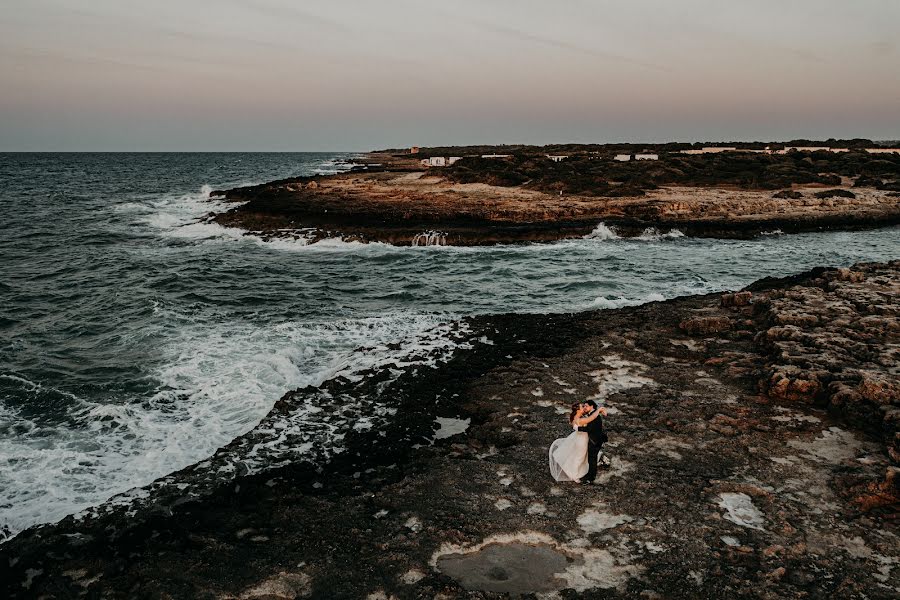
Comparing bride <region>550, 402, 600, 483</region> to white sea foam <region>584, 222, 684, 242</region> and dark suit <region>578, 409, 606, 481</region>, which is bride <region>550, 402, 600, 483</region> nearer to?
dark suit <region>578, 409, 606, 481</region>

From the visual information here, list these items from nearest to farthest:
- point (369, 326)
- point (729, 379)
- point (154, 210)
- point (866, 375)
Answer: point (866, 375) < point (729, 379) < point (369, 326) < point (154, 210)

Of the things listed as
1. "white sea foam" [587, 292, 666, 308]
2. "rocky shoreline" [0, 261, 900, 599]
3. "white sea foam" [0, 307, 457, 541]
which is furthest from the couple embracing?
"white sea foam" [587, 292, 666, 308]

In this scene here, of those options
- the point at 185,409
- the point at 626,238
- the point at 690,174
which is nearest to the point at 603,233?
the point at 626,238

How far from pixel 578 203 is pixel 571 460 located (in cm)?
3439

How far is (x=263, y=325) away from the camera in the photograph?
18.5 meters

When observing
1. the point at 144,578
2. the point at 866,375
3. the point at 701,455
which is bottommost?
the point at 144,578

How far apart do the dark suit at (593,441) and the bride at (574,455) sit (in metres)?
0.07

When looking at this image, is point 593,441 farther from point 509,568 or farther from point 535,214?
point 535,214

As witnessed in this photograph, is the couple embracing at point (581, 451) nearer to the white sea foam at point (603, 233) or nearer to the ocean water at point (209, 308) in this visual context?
the ocean water at point (209, 308)

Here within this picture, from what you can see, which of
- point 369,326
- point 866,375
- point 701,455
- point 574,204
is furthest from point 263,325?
point 574,204

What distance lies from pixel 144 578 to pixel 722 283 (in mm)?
23142

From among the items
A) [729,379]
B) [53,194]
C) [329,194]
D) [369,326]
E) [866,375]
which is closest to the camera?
[866,375]

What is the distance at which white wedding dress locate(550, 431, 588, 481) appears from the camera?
871 cm

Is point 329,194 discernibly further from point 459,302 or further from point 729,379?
point 729,379
